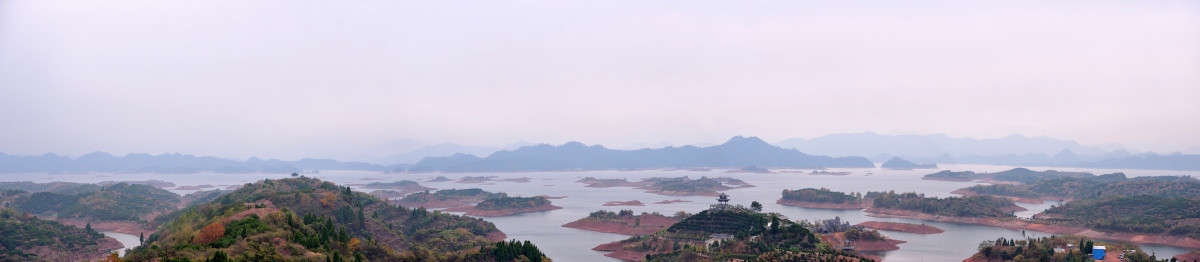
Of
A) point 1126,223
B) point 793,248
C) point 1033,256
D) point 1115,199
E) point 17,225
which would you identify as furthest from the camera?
point 1115,199

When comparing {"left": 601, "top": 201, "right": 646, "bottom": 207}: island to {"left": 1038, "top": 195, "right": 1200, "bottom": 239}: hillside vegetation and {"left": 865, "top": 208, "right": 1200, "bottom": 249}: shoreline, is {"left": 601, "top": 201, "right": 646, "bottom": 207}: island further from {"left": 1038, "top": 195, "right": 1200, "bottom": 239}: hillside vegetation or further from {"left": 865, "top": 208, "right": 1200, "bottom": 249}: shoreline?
{"left": 1038, "top": 195, "right": 1200, "bottom": 239}: hillside vegetation

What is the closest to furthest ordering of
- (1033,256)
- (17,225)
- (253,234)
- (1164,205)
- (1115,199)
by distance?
(253,234), (1033,256), (17,225), (1164,205), (1115,199)

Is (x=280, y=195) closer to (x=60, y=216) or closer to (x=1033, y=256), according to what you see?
(x=60, y=216)

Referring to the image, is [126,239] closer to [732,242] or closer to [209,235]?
[209,235]

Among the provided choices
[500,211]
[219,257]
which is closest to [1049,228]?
[500,211]

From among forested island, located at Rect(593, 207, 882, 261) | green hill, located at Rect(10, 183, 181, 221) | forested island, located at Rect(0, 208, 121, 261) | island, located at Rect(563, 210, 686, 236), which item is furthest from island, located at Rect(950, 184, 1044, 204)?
green hill, located at Rect(10, 183, 181, 221)

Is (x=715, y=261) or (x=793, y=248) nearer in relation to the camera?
(x=715, y=261)

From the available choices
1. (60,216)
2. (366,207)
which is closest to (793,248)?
(366,207)
